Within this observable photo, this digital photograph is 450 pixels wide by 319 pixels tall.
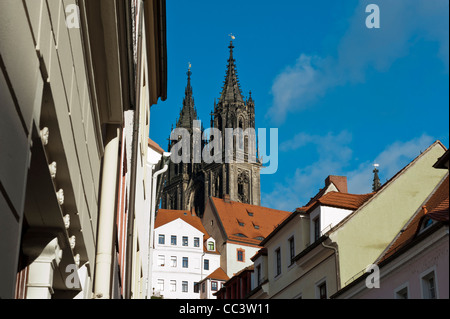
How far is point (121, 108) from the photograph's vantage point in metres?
11.5

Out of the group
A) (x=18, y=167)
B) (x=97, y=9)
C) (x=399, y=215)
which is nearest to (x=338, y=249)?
(x=399, y=215)

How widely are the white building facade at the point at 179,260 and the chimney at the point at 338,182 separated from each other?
47.3 m

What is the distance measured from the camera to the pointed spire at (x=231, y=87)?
472 feet

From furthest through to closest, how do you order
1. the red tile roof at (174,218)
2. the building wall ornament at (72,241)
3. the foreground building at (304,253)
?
1. the red tile roof at (174,218)
2. the foreground building at (304,253)
3. the building wall ornament at (72,241)

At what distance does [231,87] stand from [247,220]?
4949 centimetres

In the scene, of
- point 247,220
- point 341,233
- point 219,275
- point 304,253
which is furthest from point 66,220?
point 247,220

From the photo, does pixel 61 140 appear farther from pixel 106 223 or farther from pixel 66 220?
pixel 106 223

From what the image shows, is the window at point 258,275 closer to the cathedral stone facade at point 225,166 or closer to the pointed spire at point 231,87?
the cathedral stone facade at point 225,166

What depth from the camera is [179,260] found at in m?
88.0

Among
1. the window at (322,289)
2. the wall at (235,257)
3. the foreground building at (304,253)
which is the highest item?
the wall at (235,257)

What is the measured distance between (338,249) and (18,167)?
23.3 m

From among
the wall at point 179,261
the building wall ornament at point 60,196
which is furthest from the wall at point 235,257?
the building wall ornament at point 60,196

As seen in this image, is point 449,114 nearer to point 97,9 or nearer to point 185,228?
point 97,9
